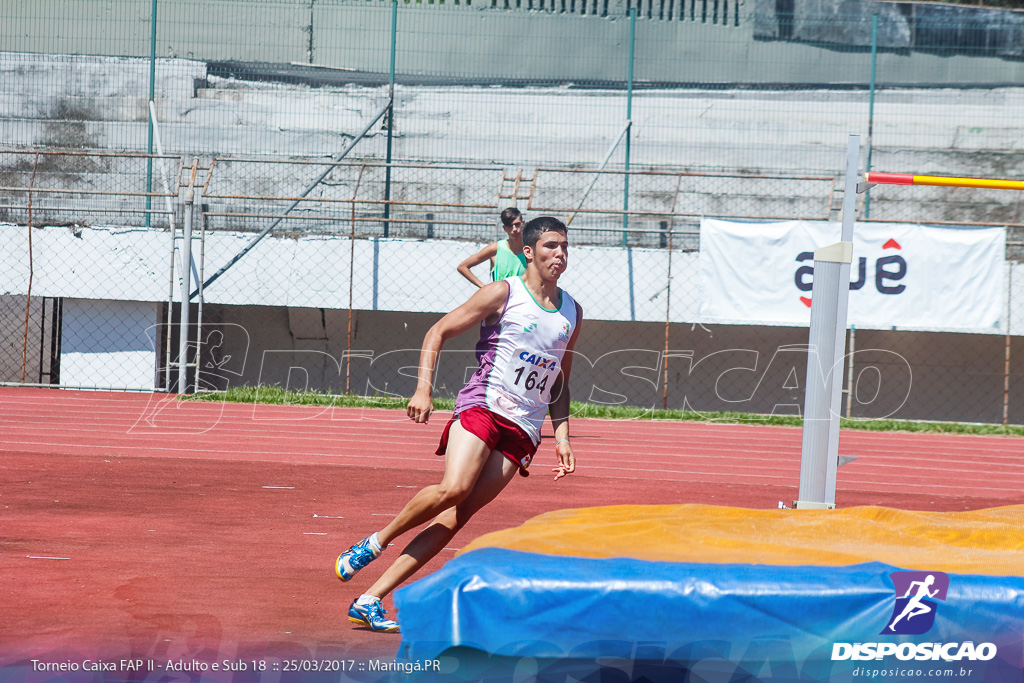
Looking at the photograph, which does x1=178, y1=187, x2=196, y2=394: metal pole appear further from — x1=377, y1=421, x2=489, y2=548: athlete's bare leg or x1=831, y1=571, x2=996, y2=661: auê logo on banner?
x1=831, y1=571, x2=996, y2=661: auê logo on banner

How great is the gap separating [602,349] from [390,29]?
6.95 m

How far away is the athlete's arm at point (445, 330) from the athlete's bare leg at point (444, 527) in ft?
1.14

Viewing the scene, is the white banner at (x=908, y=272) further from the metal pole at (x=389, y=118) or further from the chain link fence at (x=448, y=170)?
the metal pole at (x=389, y=118)

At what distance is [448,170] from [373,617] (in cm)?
1326

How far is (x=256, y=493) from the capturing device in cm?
659

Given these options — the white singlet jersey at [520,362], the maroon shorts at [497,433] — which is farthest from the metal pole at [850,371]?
the maroon shorts at [497,433]

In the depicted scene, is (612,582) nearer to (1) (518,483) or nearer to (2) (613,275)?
(1) (518,483)

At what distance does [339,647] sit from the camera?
3381mm

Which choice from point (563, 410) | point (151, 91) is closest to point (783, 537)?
point (563, 410)

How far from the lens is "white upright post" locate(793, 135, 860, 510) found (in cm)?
557

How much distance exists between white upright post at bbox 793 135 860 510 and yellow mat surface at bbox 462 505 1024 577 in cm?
95

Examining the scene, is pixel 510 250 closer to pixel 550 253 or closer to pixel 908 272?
pixel 550 253

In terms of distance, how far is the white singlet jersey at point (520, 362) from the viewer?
3980 millimetres

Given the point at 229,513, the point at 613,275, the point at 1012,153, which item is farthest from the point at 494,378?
the point at 1012,153
